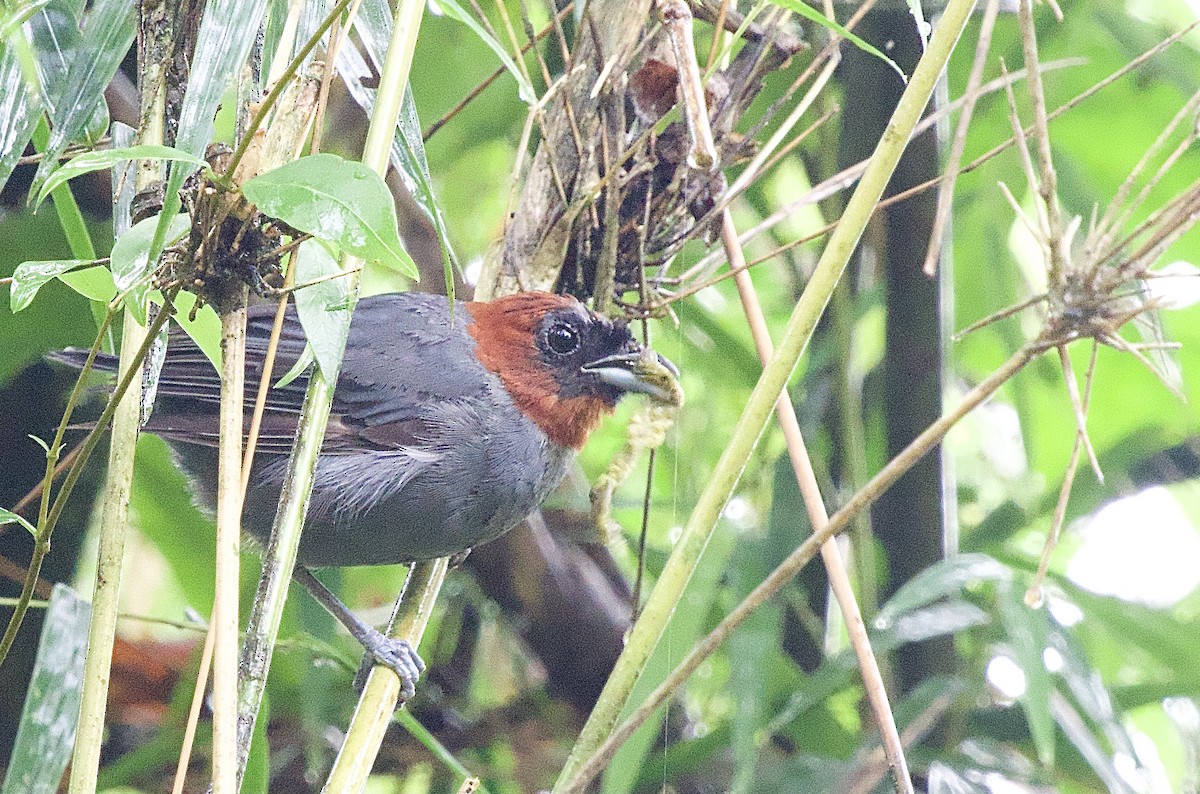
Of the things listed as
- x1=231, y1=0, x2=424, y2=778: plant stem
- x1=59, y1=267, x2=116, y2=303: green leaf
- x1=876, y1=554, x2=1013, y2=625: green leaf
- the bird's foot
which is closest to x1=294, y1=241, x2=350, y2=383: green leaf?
x1=231, y1=0, x2=424, y2=778: plant stem

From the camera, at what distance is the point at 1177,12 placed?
3.54m

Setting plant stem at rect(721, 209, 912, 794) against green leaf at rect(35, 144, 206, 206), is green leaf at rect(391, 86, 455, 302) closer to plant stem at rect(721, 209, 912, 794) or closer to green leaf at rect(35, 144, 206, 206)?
green leaf at rect(35, 144, 206, 206)

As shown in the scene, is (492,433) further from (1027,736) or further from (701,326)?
(1027,736)

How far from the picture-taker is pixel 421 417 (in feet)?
8.64

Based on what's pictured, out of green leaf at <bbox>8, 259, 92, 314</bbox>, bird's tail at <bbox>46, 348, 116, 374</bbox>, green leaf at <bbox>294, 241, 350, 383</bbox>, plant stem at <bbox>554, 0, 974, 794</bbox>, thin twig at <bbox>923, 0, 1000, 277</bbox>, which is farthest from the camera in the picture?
bird's tail at <bbox>46, 348, 116, 374</bbox>

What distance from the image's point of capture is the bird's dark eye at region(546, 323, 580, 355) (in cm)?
261

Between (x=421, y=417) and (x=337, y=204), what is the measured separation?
1455 mm

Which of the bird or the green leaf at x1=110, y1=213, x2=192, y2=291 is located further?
the bird

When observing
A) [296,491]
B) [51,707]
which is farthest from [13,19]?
[51,707]

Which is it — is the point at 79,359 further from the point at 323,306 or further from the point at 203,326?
the point at 323,306

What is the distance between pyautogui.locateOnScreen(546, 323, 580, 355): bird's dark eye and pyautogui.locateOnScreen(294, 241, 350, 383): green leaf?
3.67 feet

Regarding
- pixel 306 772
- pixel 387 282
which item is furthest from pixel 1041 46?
pixel 306 772

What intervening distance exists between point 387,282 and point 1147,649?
2409mm

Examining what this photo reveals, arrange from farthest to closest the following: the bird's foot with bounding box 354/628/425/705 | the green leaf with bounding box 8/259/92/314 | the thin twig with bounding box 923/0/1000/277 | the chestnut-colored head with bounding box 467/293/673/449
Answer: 1. the chestnut-colored head with bounding box 467/293/673/449
2. the bird's foot with bounding box 354/628/425/705
3. the thin twig with bounding box 923/0/1000/277
4. the green leaf with bounding box 8/259/92/314
